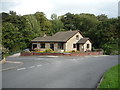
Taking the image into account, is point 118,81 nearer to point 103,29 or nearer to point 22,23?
point 103,29

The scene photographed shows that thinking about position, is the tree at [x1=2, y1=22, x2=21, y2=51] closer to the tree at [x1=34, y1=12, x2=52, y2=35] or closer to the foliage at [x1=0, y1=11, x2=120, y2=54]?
the foliage at [x1=0, y1=11, x2=120, y2=54]

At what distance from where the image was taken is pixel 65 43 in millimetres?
40719

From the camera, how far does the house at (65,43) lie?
41406 millimetres

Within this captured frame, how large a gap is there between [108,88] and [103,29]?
40502 mm

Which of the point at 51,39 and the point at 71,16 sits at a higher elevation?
the point at 71,16

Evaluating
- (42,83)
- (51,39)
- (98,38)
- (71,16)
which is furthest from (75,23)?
(42,83)

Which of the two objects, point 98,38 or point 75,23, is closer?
point 98,38

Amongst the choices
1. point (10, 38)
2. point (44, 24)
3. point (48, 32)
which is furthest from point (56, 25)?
point (10, 38)

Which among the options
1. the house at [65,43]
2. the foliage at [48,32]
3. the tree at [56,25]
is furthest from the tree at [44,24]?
the house at [65,43]

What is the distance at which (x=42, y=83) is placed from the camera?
10.5 m

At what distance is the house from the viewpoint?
1630 inches

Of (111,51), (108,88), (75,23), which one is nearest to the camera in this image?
(108,88)

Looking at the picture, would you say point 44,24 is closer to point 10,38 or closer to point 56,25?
point 56,25

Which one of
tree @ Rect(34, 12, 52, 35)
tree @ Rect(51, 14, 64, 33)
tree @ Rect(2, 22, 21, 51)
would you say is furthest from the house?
tree @ Rect(51, 14, 64, 33)
